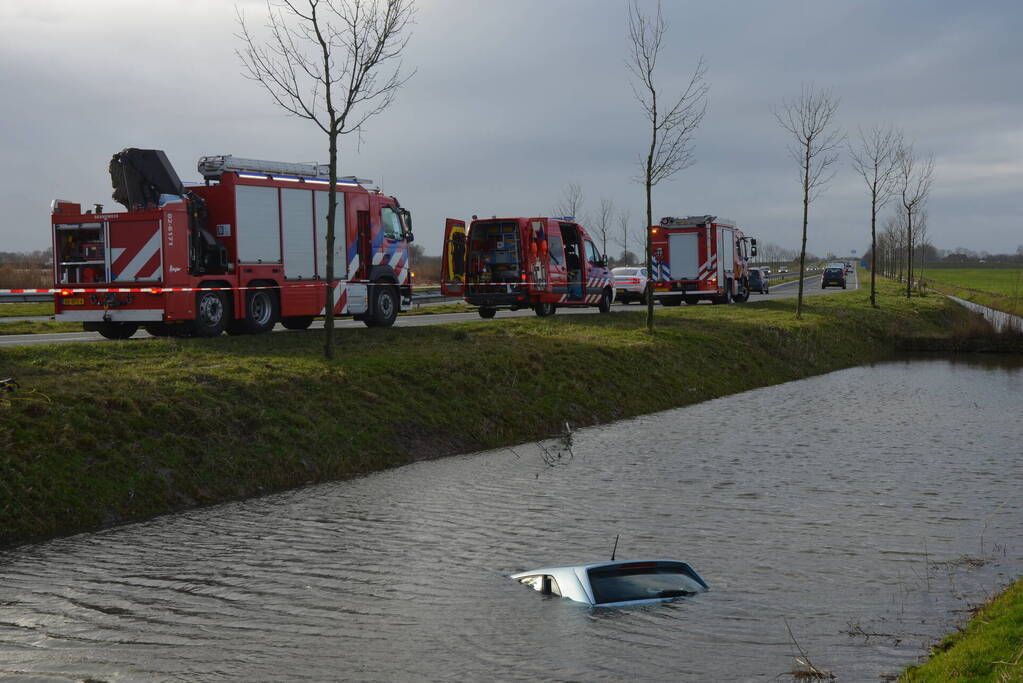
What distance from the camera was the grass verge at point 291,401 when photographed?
10.9m

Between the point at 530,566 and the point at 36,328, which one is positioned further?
the point at 36,328

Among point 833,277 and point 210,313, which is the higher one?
point 833,277

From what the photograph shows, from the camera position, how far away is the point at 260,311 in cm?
2075

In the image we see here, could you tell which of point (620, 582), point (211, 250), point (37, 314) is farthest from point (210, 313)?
point (37, 314)

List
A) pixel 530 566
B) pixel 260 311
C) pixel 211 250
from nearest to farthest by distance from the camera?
pixel 530 566, pixel 211 250, pixel 260 311

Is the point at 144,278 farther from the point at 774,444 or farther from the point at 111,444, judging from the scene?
the point at 774,444

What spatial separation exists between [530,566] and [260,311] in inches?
509

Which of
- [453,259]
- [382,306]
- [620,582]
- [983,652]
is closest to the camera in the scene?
[983,652]

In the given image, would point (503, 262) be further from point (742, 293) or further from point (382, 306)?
point (742, 293)

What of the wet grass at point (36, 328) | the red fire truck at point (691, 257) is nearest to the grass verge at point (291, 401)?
the wet grass at point (36, 328)

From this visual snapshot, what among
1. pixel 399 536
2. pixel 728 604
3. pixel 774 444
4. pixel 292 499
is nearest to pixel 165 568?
pixel 399 536

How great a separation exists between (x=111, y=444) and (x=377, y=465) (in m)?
3.53

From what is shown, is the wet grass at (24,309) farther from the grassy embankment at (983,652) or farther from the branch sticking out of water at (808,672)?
the grassy embankment at (983,652)

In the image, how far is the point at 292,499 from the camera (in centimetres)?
1189
